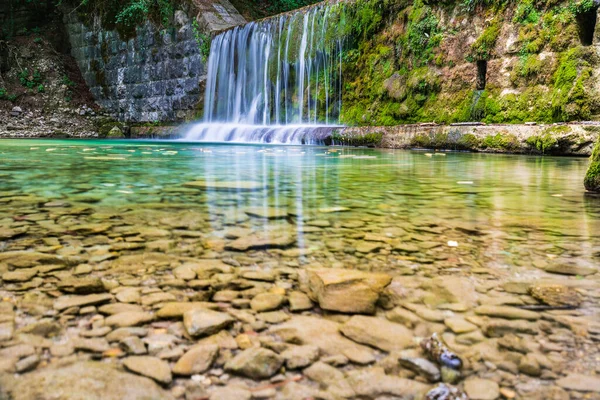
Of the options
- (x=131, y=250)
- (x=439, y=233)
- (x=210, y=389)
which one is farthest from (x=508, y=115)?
(x=210, y=389)

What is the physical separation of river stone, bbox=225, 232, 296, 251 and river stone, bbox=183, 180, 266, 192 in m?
1.22

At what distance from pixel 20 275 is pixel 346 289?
98 cm

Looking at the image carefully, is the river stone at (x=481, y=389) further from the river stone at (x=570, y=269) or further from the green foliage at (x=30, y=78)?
the green foliage at (x=30, y=78)

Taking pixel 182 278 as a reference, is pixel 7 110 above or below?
above

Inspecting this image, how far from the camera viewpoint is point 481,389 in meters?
0.83

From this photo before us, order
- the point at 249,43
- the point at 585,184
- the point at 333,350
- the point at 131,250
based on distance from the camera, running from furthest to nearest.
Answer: the point at 249,43 < the point at 585,184 < the point at 131,250 < the point at 333,350

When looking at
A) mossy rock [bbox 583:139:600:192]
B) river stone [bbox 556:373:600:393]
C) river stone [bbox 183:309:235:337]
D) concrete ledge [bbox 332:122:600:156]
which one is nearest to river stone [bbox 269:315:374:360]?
river stone [bbox 183:309:235:337]

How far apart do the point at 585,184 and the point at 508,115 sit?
4.18 m

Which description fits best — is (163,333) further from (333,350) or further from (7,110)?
(7,110)

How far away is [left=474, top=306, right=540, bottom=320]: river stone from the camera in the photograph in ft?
3.66

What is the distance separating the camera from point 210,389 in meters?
0.83

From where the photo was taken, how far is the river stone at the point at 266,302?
3.89ft

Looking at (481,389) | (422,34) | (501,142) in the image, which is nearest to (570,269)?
(481,389)

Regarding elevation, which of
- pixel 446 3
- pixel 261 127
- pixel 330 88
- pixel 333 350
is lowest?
pixel 333 350
